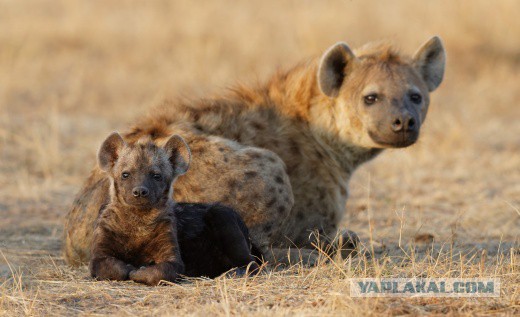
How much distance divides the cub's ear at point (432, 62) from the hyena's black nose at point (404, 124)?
67cm

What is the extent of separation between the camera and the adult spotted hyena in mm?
5422

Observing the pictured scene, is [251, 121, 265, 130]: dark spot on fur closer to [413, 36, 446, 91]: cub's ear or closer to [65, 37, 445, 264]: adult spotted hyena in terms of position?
[65, 37, 445, 264]: adult spotted hyena

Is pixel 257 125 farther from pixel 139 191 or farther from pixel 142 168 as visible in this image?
pixel 139 191

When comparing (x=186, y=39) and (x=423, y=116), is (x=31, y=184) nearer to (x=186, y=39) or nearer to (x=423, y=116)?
(x=423, y=116)

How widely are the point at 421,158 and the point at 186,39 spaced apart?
6072 mm

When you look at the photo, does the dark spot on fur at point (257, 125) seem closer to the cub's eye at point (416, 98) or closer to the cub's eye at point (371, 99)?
the cub's eye at point (371, 99)

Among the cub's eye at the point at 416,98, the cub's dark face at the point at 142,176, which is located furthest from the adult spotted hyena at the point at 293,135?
the cub's dark face at the point at 142,176

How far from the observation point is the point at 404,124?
19.6 ft

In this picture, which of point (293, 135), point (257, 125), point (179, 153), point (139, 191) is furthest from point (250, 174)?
point (139, 191)

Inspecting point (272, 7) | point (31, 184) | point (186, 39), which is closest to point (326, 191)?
point (31, 184)

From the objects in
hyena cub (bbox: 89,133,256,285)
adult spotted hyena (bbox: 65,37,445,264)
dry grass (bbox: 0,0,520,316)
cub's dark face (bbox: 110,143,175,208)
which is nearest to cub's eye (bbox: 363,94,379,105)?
adult spotted hyena (bbox: 65,37,445,264)

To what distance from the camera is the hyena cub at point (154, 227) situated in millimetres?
4598

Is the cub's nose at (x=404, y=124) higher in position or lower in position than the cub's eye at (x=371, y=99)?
lower

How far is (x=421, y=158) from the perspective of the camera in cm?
962
